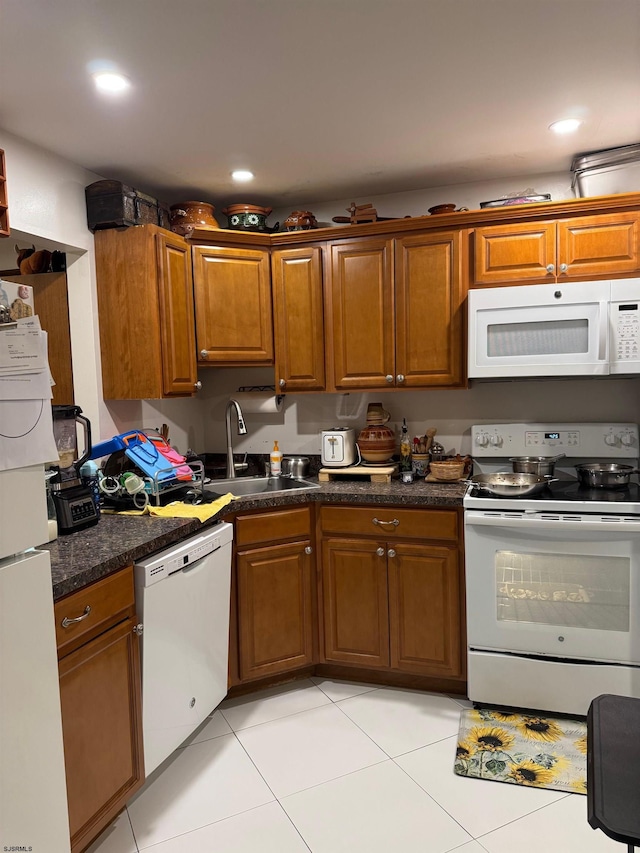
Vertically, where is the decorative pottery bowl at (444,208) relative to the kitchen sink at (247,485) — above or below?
above

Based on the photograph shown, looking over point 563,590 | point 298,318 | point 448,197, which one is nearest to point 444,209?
point 448,197

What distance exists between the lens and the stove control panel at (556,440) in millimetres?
2875

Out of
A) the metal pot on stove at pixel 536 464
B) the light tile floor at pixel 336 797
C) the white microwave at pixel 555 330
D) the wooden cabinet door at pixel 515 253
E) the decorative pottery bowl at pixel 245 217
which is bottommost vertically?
the light tile floor at pixel 336 797

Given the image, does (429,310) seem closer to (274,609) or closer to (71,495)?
(274,609)

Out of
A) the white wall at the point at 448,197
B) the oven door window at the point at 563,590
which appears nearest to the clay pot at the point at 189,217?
the white wall at the point at 448,197

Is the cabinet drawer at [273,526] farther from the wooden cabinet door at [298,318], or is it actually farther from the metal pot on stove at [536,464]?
the metal pot on stove at [536,464]

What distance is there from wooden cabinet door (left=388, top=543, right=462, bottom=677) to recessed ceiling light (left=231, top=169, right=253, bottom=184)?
6.06 feet

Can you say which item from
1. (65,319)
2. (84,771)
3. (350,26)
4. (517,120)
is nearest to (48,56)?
(350,26)

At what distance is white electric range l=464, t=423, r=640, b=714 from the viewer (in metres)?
2.41

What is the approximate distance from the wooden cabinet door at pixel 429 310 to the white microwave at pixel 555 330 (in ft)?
0.46

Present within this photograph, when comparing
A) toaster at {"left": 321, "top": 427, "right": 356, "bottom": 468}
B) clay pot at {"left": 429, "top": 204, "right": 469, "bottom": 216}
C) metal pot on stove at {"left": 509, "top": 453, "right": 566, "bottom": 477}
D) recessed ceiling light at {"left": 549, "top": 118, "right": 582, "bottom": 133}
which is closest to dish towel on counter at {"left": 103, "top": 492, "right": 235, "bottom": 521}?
toaster at {"left": 321, "top": 427, "right": 356, "bottom": 468}

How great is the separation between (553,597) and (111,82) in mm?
2504

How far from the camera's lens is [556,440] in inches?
117

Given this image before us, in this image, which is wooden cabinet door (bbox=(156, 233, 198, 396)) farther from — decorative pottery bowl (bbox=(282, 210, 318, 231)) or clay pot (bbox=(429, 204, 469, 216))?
clay pot (bbox=(429, 204, 469, 216))
